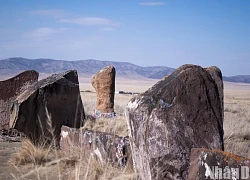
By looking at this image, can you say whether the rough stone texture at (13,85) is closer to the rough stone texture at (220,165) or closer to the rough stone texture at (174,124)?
the rough stone texture at (174,124)

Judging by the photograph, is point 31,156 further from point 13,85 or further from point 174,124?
point 13,85

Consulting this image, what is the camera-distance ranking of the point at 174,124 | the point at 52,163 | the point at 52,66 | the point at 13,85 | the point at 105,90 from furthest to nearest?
the point at 52,66
the point at 105,90
the point at 13,85
the point at 52,163
the point at 174,124

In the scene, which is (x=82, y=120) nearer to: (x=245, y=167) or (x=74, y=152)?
(x=74, y=152)

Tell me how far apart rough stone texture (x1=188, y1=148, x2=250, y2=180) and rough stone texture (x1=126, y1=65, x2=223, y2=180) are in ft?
3.17

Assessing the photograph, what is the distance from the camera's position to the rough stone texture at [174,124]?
395cm

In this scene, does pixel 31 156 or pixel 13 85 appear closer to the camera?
pixel 31 156

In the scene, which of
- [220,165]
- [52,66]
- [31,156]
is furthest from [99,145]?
[52,66]

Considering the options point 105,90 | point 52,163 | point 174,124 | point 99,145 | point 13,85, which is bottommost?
point 52,163

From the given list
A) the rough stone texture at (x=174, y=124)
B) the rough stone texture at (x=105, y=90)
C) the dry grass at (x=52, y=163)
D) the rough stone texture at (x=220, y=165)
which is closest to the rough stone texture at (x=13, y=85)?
the dry grass at (x=52, y=163)

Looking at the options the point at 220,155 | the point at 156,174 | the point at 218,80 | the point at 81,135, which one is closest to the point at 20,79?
the point at 81,135

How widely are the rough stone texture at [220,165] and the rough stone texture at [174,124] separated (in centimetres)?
97

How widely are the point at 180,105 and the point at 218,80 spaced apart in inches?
156

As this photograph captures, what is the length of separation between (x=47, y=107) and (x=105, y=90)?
822 centimetres

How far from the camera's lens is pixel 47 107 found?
7.16 m
